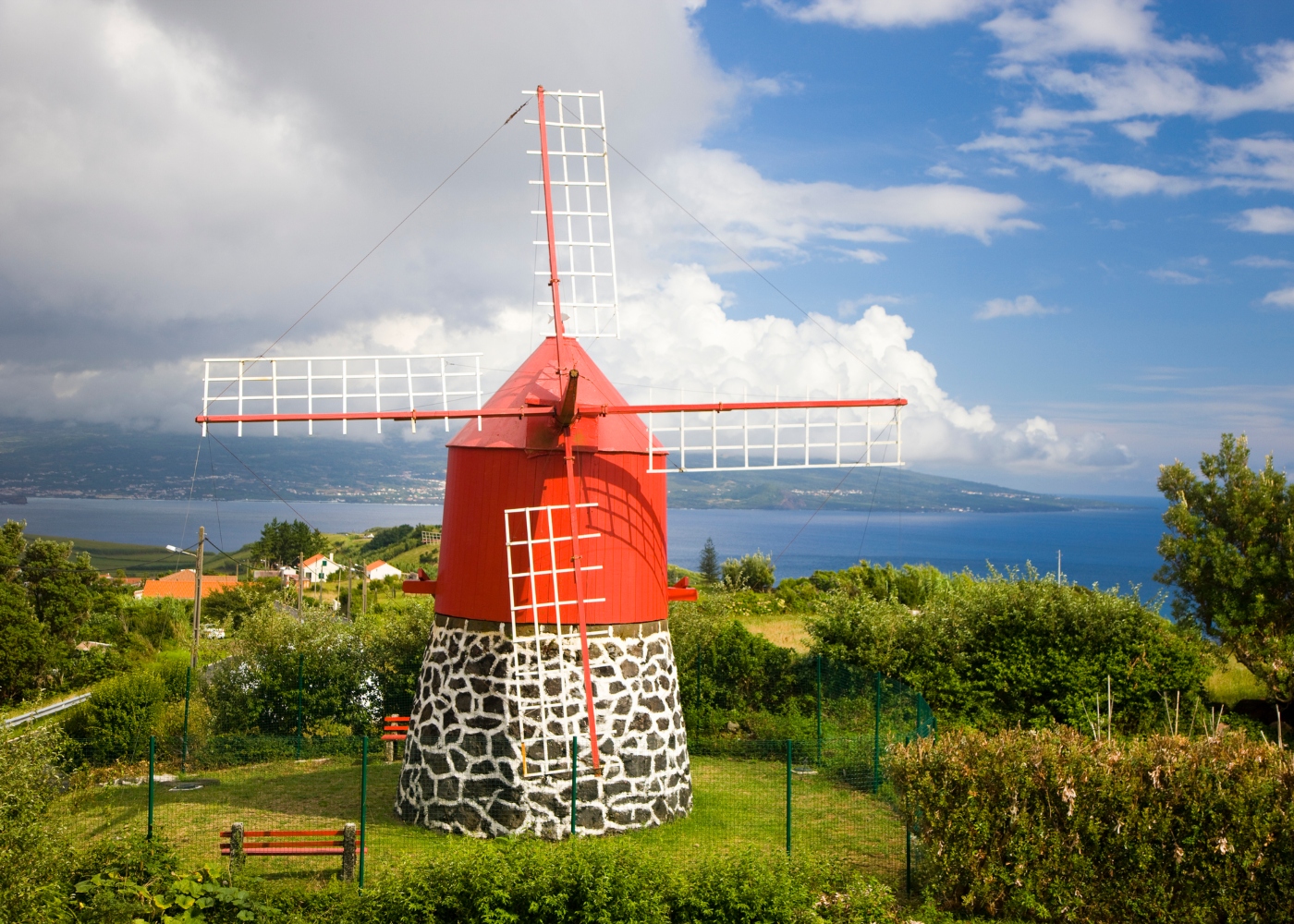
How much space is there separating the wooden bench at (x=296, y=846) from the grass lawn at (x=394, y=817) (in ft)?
0.76

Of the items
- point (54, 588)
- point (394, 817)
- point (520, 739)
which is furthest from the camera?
point (54, 588)

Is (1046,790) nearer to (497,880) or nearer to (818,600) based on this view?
(497,880)

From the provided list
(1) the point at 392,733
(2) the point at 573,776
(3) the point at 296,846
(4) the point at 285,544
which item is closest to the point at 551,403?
(2) the point at 573,776

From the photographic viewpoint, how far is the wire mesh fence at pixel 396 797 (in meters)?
12.0

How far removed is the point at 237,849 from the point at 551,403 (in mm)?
6343

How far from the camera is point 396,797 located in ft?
47.1

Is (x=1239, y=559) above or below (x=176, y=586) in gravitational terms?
above

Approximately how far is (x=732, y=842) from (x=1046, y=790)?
4042 mm

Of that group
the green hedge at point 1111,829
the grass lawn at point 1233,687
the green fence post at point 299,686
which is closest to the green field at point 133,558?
the green fence post at point 299,686

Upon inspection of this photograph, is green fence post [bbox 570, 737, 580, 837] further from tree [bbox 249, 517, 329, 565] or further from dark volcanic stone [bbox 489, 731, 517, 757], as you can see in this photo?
tree [bbox 249, 517, 329, 565]

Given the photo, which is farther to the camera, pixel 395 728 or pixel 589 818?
pixel 395 728

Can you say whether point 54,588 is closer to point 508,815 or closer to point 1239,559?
point 508,815

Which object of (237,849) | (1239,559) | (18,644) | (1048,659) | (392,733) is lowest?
(392,733)

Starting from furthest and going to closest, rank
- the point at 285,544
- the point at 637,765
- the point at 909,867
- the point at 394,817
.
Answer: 1. the point at 285,544
2. the point at 394,817
3. the point at 637,765
4. the point at 909,867
